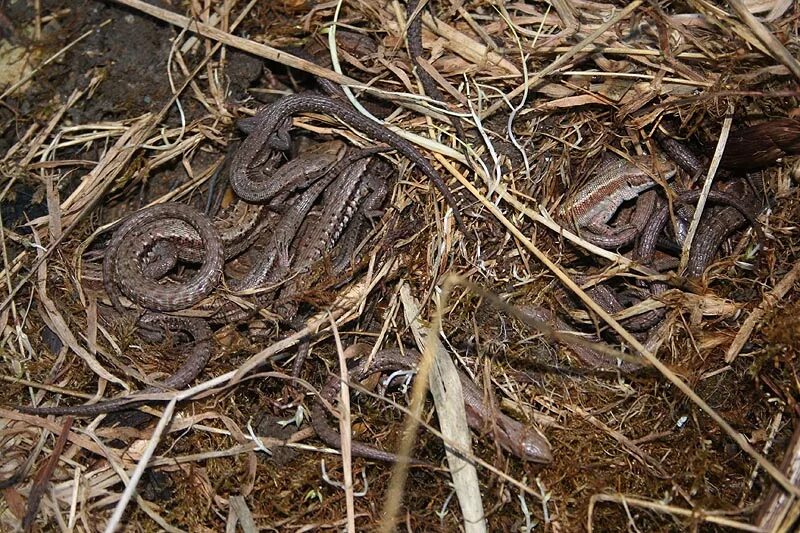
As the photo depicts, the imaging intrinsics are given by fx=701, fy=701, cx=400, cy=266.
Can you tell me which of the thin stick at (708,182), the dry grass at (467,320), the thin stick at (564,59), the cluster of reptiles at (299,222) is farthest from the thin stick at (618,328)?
the thin stick at (708,182)

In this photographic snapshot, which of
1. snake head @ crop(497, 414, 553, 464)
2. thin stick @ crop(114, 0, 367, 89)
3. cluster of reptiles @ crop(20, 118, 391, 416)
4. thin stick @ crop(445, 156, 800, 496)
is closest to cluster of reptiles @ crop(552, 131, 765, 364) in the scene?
thin stick @ crop(445, 156, 800, 496)

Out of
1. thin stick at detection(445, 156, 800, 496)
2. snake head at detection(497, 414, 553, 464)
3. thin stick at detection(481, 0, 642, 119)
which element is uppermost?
thin stick at detection(481, 0, 642, 119)

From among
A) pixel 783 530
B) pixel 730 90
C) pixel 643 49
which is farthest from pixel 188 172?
pixel 783 530

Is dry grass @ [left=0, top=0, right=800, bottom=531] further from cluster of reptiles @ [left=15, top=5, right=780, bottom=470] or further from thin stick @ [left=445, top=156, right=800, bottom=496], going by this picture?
cluster of reptiles @ [left=15, top=5, right=780, bottom=470]

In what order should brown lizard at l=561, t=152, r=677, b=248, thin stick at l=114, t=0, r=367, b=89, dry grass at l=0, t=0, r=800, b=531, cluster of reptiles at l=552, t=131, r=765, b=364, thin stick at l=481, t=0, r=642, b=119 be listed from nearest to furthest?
dry grass at l=0, t=0, r=800, b=531, thin stick at l=481, t=0, r=642, b=119, cluster of reptiles at l=552, t=131, r=765, b=364, brown lizard at l=561, t=152, r=677, b=248, thin stick at l=114, t=0, r=367, b=89

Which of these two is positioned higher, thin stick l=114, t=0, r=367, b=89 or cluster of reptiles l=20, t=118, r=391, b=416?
thin stick l=114, t=0, r=367, b=89

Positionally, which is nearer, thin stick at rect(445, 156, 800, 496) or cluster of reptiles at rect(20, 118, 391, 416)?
thin stick at rect(445, 156, 800, 496)

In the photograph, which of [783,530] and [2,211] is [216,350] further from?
[783,530]

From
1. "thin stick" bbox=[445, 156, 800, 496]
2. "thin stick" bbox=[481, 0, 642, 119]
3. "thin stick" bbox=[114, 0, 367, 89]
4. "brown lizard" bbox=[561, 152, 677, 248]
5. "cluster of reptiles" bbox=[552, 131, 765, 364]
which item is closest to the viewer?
"thin stick" bbox=[445, 156, 800, 496]
